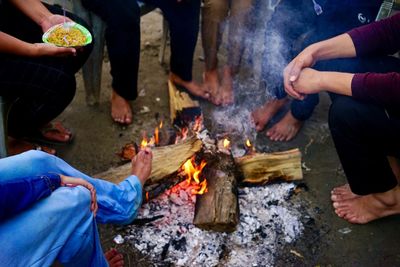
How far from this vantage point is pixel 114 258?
2.32 metres

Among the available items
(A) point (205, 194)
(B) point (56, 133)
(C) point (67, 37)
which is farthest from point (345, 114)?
(B) point (56, 133)

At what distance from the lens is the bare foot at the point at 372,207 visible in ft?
8.80

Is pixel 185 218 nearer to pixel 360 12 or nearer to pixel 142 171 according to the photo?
pixel 142 171

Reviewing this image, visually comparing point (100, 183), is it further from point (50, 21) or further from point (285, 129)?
point (285, 129)

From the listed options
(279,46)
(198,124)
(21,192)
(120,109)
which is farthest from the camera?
(120,109)

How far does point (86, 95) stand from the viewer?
353cm

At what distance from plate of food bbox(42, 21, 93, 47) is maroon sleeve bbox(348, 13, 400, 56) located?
1772 millimetres

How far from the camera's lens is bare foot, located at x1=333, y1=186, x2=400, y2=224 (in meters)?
2.68

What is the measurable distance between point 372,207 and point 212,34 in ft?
6.34

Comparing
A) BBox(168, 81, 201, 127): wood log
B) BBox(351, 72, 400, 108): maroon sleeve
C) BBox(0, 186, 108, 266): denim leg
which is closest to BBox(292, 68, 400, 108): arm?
BBox(351, 72, 400, 108): maroon sleeve

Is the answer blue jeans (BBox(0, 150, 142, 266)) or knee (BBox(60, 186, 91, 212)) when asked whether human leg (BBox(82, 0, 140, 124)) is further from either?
knee (BBox(60, 186, 91, 212))

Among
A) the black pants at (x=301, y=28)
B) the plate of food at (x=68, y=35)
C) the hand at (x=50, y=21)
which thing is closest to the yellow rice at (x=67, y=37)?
the plate of food at (x=68, y=35)

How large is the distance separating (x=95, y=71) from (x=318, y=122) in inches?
79.2

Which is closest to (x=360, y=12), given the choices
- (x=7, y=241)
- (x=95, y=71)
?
(x=95, y=71)
